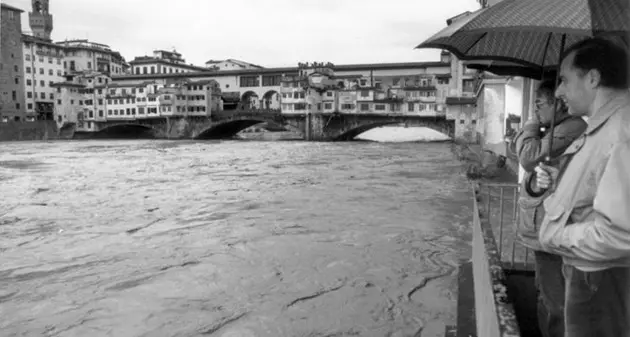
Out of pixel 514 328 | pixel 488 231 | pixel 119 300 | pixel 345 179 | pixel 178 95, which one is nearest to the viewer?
pixel 514 328

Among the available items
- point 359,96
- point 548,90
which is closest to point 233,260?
point 548,90

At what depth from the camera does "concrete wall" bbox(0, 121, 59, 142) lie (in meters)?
54.2

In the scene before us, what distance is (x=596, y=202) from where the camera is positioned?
1.73 meters

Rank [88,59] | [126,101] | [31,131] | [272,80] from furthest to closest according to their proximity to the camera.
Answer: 1. [88,59]
2. [272,80]
3. [126,101]
4. [31,131]

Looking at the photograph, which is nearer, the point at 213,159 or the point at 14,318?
the point at 14,318

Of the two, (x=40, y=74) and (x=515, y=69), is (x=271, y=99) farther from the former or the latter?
(x=515, y=69)

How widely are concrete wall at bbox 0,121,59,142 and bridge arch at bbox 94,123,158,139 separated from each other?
5058 mm

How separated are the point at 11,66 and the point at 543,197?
73.8m

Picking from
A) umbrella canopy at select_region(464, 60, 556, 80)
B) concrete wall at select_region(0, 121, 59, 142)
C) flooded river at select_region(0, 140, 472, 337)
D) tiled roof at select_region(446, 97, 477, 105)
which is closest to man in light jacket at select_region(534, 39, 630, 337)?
umbrella canopy at select_region(464, 60, 556, 80)

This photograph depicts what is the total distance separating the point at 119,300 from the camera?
6.67 metres

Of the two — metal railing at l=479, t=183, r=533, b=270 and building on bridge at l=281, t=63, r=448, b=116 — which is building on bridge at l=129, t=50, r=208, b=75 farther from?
metal railing at l=479, t=183, r=533, b=270

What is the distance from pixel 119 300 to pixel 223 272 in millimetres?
1615

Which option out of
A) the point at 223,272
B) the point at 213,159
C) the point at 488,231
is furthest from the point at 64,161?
the point at 488,231

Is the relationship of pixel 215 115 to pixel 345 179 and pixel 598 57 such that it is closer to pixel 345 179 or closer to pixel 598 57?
pixel 345 179
